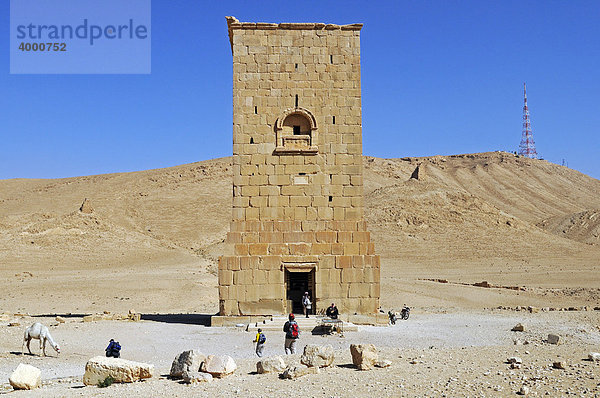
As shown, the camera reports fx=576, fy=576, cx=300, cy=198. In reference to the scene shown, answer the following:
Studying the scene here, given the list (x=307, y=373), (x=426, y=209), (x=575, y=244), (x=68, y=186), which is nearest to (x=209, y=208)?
(x=426, y=209)

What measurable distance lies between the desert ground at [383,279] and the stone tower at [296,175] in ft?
6.83

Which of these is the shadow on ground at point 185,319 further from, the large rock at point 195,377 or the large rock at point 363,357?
the large rock at point 363,357

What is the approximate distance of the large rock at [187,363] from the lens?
36.1ft

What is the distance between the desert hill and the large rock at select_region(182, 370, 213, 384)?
648 inches

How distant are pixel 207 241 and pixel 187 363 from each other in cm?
5254

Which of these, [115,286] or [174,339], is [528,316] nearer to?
[174,339]

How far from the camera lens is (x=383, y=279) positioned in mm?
37844

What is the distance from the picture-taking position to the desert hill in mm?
32259

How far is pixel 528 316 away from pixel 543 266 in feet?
85.8

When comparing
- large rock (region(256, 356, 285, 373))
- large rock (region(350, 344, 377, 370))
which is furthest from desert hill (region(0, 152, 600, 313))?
large rock (region(350, 344, 377, 370))

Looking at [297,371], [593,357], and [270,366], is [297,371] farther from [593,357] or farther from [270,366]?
[593,357]

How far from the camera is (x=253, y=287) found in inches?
782

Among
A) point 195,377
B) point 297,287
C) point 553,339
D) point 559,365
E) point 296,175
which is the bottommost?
point 553,339

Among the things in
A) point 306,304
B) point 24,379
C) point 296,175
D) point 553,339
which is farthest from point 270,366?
point 296,175
